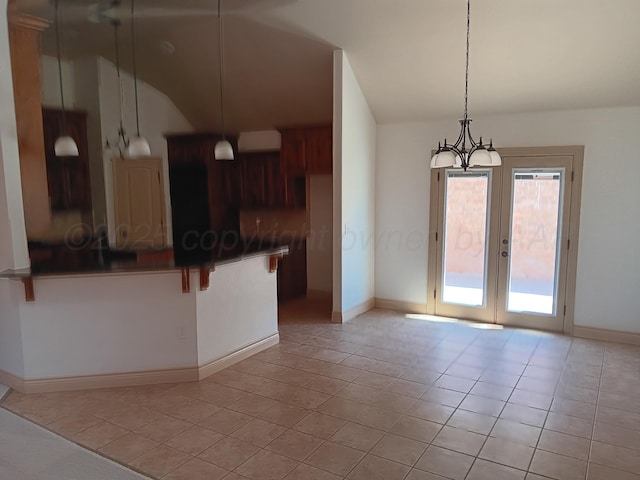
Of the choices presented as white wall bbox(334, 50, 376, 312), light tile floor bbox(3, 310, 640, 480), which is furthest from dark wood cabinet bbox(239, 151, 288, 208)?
light tile floor bbox(3, 310, 640, 480)

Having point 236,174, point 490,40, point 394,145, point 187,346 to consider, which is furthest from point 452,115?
point 187,346

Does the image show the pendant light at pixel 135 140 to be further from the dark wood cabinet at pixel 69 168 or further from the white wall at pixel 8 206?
the white wall at pixel 8 206

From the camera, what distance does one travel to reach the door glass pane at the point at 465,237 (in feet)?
18.0

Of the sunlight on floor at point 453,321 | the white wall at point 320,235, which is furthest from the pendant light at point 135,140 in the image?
the sunlight on floor at point 453,321

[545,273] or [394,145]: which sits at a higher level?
[394,145]

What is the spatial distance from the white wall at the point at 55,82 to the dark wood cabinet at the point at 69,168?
0.12 meters

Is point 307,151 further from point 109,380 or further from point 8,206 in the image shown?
point 109,380

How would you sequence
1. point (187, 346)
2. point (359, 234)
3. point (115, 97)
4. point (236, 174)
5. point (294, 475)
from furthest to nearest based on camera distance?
1. point (236, 174)
2. point (115, 97)
3. point (359, 234)
4. point (187, 346)
5. point (294, 475)

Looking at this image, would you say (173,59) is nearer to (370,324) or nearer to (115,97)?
(115,97)

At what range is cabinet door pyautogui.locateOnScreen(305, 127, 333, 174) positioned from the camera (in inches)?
233

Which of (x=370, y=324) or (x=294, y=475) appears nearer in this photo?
(x=294, y=475)

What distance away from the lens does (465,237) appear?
220 inches

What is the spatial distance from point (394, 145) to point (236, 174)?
2513mm

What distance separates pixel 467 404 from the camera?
3.44 metres
